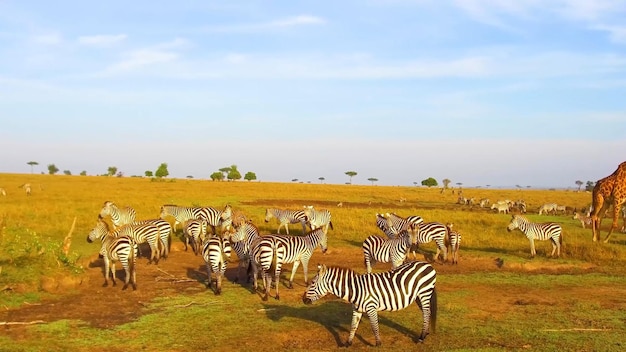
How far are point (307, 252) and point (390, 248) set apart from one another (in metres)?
2.28

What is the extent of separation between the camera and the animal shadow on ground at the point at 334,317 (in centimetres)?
980

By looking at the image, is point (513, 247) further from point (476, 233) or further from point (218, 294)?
point (218, 294)

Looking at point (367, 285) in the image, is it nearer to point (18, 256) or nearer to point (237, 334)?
point (237, 334)

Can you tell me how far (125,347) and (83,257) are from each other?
28.0 feet

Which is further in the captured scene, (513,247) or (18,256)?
(513,247)

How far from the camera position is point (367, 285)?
909 centimetres

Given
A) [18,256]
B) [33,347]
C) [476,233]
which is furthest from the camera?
[476,233]

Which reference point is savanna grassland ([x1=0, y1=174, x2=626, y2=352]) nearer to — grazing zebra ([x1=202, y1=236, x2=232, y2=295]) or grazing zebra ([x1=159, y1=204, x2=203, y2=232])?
grazing zebra ([x1=202, y1=236, x2=232, y2=295])

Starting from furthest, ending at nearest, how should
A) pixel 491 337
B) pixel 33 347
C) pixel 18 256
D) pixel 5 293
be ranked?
pixel 18 256, pixel 5 293, pixel 491 337, pixel 33 347

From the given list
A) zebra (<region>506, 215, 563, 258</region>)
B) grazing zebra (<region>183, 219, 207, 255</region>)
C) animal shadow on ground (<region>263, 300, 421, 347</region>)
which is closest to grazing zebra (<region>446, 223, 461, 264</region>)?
zebra (<region>506, 215, 563, 258</region>)

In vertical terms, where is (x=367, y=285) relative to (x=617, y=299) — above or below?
above

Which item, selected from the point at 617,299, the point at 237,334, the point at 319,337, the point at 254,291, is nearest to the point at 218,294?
the point at 254,291

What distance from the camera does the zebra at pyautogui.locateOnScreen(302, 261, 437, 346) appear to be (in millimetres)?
9008

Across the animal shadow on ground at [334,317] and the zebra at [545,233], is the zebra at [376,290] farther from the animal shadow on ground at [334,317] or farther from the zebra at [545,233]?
the zebra at [545,233]
